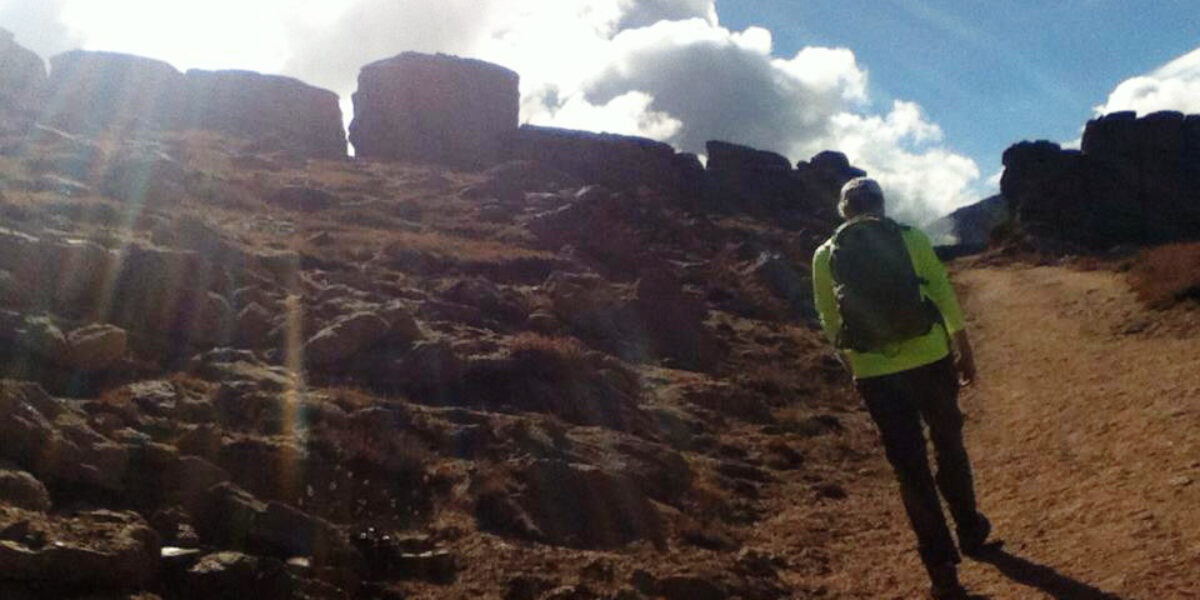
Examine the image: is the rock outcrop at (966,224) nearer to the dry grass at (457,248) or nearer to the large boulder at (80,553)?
the dry grass at (457,248)

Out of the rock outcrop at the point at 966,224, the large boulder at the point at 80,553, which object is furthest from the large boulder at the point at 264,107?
the rock outcrop at the point at 966,224

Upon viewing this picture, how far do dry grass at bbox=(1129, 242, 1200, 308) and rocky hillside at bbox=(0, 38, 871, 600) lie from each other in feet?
19.3

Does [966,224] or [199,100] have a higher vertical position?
[199,100]

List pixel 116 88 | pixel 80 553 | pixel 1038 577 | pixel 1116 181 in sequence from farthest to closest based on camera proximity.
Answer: pixel 1116 181 < pixel 116 88 < pixel 1038 577 < pixel 80 553

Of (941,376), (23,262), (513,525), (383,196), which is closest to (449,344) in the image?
(23,262)

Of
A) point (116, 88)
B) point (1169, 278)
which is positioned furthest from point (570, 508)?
point (116, 88)

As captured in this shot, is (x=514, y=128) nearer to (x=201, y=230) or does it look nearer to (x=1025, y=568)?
(x=201, y=230)

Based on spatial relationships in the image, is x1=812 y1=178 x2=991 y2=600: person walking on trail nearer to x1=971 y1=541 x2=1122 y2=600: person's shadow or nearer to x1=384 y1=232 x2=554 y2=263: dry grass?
x1=971 y1=541 x2=1122 y2=600: person's shadow

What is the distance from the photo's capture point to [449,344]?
13.1m

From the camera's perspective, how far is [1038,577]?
19.2 ft

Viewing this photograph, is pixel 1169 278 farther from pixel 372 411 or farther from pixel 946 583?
pixel 946 583

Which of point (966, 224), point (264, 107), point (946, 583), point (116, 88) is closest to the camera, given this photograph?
point (946, 583)

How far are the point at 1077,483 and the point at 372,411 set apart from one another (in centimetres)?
581

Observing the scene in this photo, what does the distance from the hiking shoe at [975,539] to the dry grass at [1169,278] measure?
14085 millimetres
